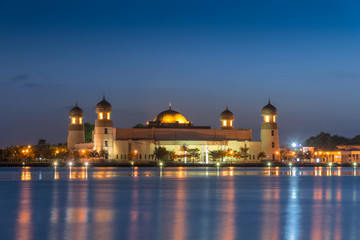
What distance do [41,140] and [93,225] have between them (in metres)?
162

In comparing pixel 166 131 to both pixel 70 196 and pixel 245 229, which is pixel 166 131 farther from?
pixel 245 229

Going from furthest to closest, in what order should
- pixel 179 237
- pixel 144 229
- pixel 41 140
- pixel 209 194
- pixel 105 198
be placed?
pixel 41 140, pixel 209 194, pixel 105 198, pixel 144 229, pixel 179 237

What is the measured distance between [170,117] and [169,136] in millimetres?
9836

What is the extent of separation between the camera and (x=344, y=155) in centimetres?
14662

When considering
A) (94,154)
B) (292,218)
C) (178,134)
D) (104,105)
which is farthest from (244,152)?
(292,218)

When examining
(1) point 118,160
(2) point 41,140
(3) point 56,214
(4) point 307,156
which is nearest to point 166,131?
(1) point 118,160

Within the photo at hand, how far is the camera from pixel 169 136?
123562mm

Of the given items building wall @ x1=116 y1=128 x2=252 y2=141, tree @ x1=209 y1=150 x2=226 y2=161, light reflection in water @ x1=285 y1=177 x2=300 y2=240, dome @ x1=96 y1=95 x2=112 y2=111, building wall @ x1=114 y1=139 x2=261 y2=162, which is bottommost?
light reflection in water @ x1=285 y1=177 x2=300 y2=240

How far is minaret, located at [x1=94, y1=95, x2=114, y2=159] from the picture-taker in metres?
120

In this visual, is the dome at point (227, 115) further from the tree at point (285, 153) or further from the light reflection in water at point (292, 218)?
the light reflection in water at point (292, 218)

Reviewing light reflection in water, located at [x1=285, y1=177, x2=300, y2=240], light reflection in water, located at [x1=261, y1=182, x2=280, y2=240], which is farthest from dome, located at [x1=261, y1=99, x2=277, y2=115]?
light reflection in water, located at [x1=285, y1=177, x2=300, y2=240]

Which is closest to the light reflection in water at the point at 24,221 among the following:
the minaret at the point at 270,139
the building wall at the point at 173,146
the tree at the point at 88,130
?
the building wall at the point at 173,146

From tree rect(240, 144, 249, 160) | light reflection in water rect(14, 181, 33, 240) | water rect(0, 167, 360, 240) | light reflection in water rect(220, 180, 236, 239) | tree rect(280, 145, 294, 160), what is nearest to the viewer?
light reflection in water rect(14, 181, 33, 240)

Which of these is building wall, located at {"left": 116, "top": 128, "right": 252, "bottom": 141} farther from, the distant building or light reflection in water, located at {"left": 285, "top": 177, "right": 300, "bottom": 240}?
light reflection in water, located at {"left": 285, "top": 177, "right": 300, "bottom": 240}
